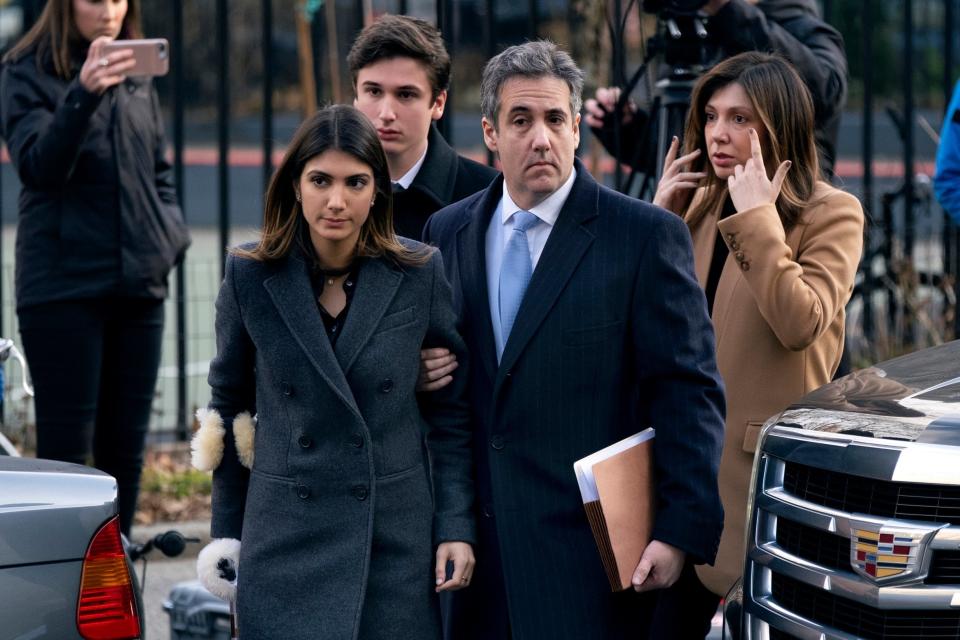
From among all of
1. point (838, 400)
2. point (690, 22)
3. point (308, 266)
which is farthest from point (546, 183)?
point (690, 22)

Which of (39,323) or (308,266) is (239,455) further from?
(39,323)

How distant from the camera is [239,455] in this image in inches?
131

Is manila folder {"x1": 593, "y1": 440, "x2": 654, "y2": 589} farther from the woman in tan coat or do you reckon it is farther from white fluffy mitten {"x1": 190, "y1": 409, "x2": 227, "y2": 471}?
white fluffy mitten {"x1": 190, "y1": 409, "x2": 227, "y2": 471}

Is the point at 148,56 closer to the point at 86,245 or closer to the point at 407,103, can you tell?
the point at 86,245

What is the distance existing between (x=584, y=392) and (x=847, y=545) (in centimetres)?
71

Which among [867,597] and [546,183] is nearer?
[867,597]

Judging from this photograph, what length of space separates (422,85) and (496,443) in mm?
1263

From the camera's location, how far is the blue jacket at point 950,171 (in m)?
5.38

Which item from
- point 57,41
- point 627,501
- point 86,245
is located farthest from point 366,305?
point 57,41

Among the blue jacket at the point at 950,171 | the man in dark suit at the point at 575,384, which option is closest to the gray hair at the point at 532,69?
the man in dark suit at the point at 575,384

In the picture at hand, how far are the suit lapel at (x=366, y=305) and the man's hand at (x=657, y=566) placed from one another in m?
0.77

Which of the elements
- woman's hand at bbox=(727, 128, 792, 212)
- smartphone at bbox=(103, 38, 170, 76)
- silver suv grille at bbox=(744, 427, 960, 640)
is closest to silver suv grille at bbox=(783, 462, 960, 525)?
silver suv grille at bbox=(744, 427, 960, 640)

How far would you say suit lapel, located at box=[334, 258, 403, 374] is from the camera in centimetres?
324

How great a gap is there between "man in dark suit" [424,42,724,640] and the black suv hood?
0.24 meters
